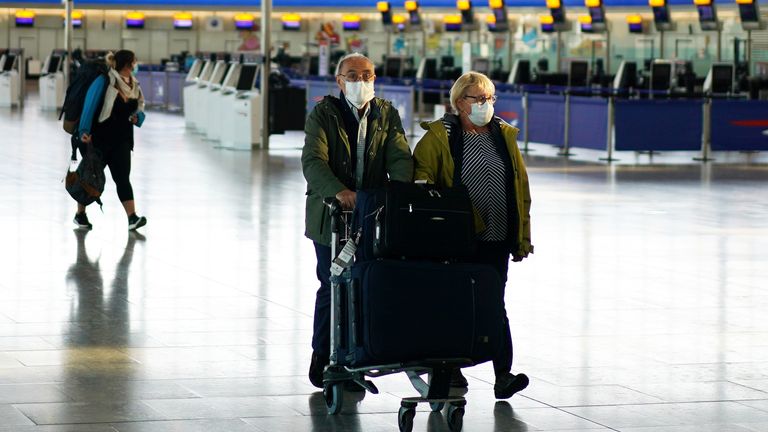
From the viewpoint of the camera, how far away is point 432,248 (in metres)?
5.31

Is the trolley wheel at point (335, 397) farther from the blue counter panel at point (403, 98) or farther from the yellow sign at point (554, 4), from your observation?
the yellow sign at point (554, 4)

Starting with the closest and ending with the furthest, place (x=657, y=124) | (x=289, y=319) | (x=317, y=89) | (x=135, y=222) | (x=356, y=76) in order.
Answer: (x=356, y=76) → (x=289, y=319) → (x=135, y=222) → (x=657, y=124) → (x=317, y=89)

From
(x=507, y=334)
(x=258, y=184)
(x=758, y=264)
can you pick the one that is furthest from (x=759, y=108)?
(x=507, y=334)

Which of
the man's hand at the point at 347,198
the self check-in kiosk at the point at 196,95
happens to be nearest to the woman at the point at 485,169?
the man's hand at the point at 347,198

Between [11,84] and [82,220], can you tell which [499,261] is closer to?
[82,220]

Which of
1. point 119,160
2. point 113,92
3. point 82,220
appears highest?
point 113,92

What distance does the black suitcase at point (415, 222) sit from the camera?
17.2ft

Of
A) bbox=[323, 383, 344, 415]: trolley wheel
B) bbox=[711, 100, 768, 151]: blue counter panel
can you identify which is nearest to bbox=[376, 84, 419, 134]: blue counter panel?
bbox=[711, 100, 768, 151]: blue counter panel

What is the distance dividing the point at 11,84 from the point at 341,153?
105 ft

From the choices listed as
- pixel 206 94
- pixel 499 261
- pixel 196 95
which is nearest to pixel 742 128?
pixel 206 94

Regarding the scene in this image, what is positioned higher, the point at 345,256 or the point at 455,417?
the point at 345,256

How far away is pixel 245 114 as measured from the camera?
22.8 meters

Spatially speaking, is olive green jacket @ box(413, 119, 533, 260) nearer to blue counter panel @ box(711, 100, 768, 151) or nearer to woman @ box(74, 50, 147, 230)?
woman @ box(74, 50, 147, 230)

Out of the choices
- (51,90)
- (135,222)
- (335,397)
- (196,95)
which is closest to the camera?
(335,397)
